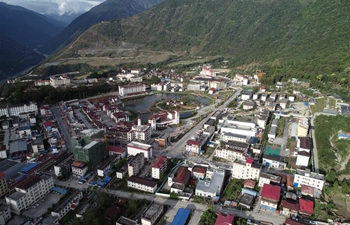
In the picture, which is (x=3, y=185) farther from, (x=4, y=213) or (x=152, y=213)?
(x=152, y=213)

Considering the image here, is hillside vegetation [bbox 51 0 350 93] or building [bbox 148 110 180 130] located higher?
hillside vegetation [bbox 51 0 350 93]

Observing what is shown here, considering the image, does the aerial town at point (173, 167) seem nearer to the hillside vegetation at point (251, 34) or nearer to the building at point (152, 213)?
the building at point (152, 213)

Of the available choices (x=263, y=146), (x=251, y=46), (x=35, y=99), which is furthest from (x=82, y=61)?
(x=263, y=146)

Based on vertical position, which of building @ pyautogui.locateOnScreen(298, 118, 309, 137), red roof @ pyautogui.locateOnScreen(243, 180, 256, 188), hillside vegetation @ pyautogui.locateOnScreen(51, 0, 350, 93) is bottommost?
red roof @ pyautogui.locateOnScreen(243, 180, 256, 188)

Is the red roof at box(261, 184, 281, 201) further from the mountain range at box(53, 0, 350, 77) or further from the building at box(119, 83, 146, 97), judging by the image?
the building at box(119, 83, 146, 97)

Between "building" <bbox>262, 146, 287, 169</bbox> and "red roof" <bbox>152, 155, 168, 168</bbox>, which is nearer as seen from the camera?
"red roof" <bbox>152, 155, 168, 168</bbox>

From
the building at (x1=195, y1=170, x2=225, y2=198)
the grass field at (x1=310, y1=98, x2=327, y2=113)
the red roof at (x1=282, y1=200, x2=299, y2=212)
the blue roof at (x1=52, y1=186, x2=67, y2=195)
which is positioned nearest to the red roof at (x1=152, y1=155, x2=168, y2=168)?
the building at (x1=195, y1=170, x2=225, y2=198)

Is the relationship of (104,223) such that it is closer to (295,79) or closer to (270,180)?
(270,180)

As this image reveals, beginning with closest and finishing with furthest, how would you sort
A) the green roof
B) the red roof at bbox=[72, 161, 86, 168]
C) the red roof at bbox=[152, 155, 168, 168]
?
the red roof at bbox=[152, 155, 168, 168], the red roof at bbox=[72, 161, 86, 168], the green roof
